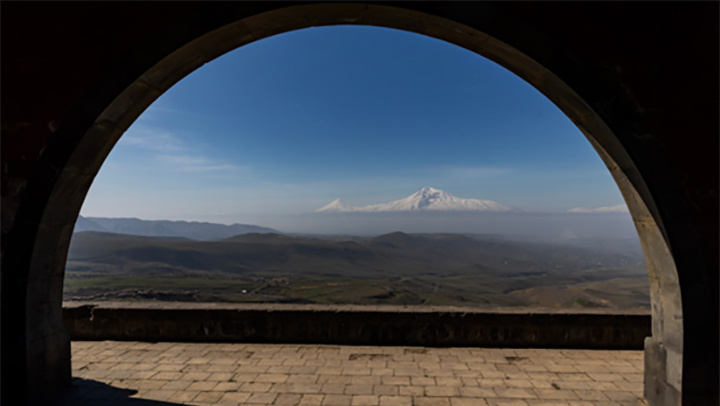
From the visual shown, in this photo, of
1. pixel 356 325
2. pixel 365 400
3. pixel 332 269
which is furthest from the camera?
pixel 332 269

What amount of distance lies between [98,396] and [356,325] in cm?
311

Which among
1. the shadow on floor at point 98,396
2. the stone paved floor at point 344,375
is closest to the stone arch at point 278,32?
the shadow on floor at point 98,396

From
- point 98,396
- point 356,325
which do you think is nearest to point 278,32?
point 356,325

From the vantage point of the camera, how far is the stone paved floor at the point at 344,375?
11.9 feet

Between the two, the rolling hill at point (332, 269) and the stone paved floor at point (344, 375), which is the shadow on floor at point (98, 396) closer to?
the stone paved floor at point (344, 375)

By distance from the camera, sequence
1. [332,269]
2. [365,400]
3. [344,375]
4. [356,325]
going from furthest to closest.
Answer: [332,269], [356,325], [344,375], [365,400]

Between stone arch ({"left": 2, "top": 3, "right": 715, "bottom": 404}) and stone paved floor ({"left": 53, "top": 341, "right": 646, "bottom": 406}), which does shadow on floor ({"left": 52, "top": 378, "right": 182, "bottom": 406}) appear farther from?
stone arch ({"left": 2, "top": 3, "right": 715, "bottom": 404})

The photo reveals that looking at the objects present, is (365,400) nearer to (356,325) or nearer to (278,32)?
(356,325)

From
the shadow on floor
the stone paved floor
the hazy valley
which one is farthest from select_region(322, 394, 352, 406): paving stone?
the hazy valley

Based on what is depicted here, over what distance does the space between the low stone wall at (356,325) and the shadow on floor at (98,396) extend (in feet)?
4.91

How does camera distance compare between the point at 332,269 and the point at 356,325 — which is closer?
the point at 356,325

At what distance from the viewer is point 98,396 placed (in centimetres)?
365

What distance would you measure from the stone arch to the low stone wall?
5.33 ft

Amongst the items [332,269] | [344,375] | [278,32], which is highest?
[278,32]
